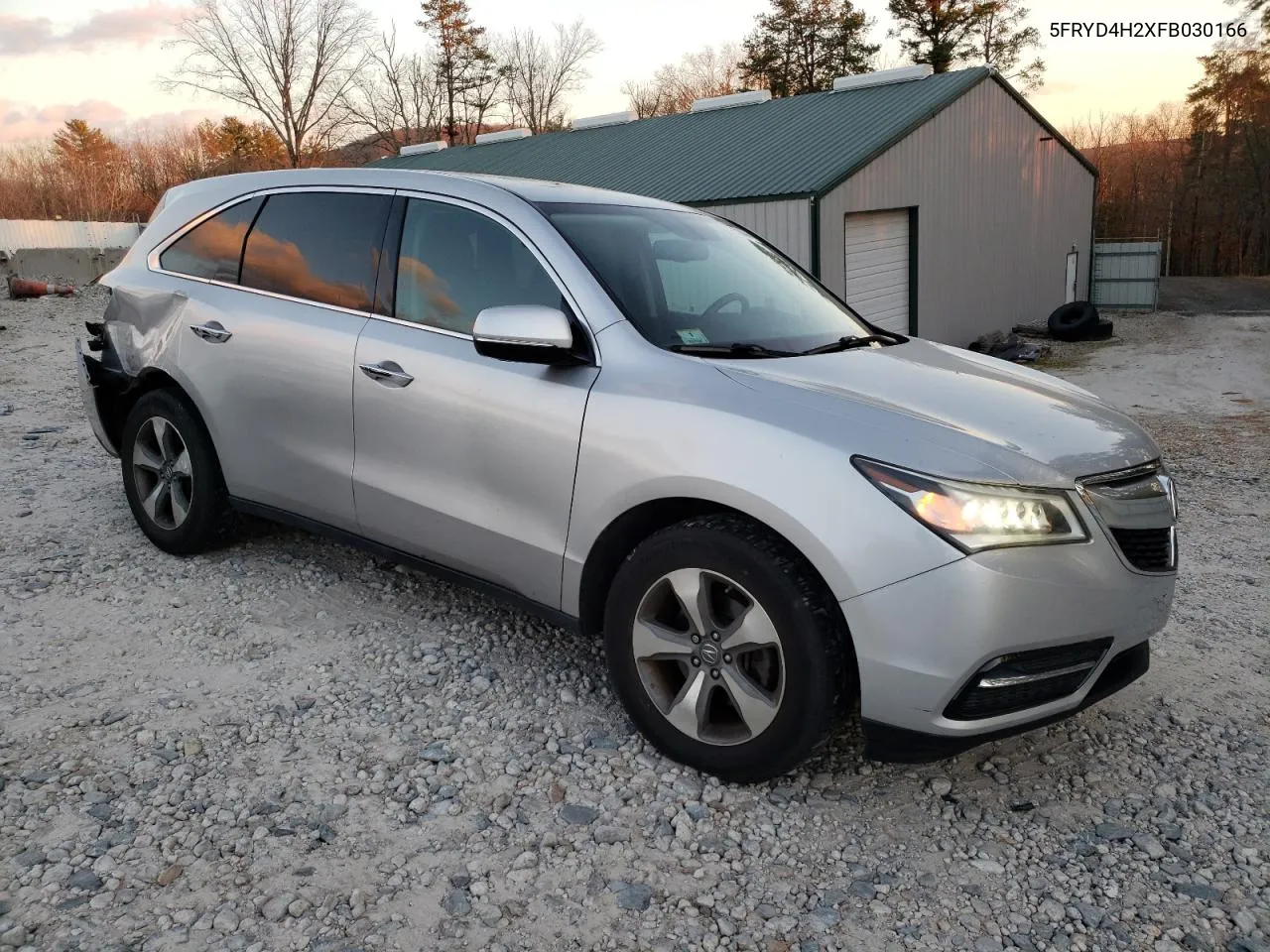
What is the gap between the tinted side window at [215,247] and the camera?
4.47 metres

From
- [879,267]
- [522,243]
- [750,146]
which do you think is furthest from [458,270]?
[750,146]

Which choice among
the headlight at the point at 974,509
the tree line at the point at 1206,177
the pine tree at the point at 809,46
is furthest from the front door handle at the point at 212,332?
the pine tree at the point at 809,46

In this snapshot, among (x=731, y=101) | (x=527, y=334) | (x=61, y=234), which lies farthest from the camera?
(x=61, y=234)

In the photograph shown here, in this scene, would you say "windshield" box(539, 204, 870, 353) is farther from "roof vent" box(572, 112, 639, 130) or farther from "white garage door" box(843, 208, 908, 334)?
"roof vent" box(572, 112, 639, 130)

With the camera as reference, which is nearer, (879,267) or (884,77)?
(879,267)

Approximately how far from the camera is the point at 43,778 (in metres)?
3.03

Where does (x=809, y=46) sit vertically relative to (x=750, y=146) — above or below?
above

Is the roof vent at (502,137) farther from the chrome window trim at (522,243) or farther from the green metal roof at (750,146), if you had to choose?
the chrome window trim at (522,243)

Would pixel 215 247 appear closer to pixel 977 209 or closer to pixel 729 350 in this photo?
pixel 729 350

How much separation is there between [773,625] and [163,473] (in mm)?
3403

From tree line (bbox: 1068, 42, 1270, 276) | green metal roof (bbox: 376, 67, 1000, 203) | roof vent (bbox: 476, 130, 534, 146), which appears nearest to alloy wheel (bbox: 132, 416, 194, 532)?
green metal roof (bbox: 376, 67, 1000, 203)

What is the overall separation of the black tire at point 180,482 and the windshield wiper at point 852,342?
2817 mm

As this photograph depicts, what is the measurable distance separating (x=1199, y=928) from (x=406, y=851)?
81.3 inches

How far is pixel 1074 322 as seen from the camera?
21.0 m
